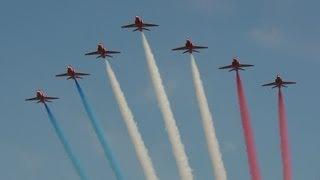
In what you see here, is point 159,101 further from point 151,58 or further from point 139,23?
point 139,23

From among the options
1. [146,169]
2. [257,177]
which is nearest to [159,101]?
[146,169]

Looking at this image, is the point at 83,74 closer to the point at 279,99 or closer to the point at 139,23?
the point at 139,23

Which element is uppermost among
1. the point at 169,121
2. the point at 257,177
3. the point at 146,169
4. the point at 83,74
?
the point at 83,74

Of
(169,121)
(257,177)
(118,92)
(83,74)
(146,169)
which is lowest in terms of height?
(257,177)

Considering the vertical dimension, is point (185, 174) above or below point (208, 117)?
below

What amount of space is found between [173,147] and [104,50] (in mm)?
26024

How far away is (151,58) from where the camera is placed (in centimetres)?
12675

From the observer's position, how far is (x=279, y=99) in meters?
131

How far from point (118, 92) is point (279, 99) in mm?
32433

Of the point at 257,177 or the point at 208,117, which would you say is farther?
the point at 208,117

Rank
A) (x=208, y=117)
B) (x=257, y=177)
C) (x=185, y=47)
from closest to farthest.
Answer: (x=257, y=177) → (x=208, y=117) → (x=185, y=47)

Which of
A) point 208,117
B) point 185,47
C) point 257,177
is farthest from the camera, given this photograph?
point 185,47

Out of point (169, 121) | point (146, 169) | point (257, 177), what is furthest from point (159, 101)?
point (257, 177)

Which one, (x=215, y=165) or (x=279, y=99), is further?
(x=279, y=99)
